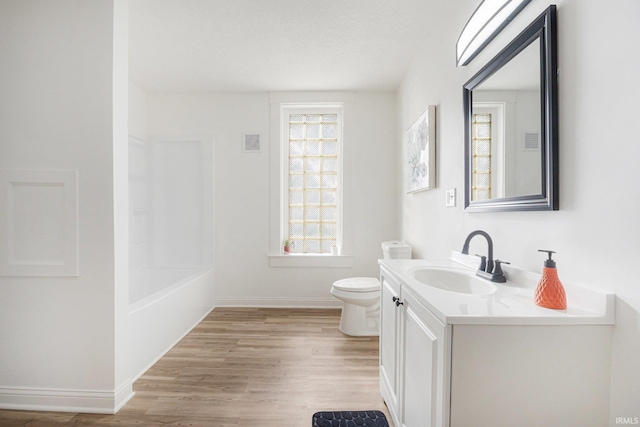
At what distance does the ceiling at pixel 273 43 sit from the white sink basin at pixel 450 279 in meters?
1.37

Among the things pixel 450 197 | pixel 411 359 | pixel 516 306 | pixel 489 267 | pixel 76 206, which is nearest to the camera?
pixel 516 306

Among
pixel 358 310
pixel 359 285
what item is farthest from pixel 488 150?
pixel 358 310

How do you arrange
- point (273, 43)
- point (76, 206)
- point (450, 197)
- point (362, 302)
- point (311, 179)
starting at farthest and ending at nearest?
point (311, 179)
point (362, 302)
point (273, 43)
point (450, 197)
point (76, 206)

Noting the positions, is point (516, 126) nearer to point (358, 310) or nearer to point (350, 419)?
point (350, 419)

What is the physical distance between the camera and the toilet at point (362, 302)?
8.73 ft

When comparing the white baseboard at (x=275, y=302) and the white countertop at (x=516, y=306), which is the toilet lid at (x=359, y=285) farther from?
the white countertop at (x=516, y=306)

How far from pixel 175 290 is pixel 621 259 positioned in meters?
2.77

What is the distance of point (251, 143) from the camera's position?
11.5 ft

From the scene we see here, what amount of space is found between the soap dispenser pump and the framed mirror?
233 mm

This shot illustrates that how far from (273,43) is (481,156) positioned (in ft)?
6.20

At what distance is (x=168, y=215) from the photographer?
357 centimetres

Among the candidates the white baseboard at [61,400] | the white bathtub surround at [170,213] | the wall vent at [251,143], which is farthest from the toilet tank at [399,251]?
the white baseboard at [61,400]

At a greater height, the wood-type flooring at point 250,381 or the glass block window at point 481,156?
the glass block window at point 481,156

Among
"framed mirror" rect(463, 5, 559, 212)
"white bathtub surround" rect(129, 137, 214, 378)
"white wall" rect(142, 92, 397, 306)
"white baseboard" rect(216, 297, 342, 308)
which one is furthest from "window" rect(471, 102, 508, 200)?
"white bathtub surround" rect(129, 137, 214, 378)
